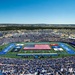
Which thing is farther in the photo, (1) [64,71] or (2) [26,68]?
(2) [26,68]

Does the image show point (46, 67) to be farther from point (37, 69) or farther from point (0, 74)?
point (0, 74)

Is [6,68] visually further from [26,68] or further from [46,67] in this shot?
[46,67]

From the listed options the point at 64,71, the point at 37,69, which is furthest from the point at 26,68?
the point at 64,71

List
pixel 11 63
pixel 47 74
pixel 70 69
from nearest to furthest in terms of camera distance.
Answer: pixel 47 74 < pixel 70 69 < pixel 11 63

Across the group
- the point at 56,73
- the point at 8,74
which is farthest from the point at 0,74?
the point at 56,73

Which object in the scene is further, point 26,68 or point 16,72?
point 26,68

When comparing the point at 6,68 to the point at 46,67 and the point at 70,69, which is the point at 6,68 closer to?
the point at 46,67

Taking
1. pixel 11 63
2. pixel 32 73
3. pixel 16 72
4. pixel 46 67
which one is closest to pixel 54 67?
pixel 46 67

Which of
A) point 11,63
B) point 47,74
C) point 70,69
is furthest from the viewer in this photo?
point 11,63
